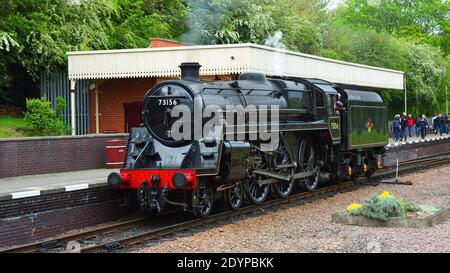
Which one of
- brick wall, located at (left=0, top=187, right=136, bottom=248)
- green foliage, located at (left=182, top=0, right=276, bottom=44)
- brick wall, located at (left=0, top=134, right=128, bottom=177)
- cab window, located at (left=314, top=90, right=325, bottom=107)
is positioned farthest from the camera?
green foliage, located at (left=182, top=0, right=276, bottom=44)

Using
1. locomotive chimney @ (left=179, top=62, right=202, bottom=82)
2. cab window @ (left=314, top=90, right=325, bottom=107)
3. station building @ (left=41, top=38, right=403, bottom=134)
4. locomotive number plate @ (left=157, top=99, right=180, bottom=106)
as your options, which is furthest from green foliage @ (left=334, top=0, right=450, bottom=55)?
locomotive number plate @ (left=157, top=99, right=180, bottom=106)

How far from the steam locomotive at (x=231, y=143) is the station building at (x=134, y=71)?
354cm

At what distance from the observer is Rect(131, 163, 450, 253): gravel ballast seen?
8.93 metres

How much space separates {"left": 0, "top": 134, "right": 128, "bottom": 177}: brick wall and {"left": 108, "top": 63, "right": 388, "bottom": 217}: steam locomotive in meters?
3.63

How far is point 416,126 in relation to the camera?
1380 inches

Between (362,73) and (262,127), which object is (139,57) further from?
(362,73)

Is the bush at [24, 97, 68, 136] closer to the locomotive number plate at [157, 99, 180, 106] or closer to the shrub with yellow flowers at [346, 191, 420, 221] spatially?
the locomotive number plate at [157, 99, 180, 106]

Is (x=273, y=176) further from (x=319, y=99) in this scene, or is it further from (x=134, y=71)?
(x=134, y=71)

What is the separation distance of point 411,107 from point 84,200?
37722mm

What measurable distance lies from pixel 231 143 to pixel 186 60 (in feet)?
27.7

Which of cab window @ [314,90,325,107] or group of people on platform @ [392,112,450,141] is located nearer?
cab window @ [314,90,325,107]

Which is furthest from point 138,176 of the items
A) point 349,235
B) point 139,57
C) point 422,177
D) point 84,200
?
point 422,177

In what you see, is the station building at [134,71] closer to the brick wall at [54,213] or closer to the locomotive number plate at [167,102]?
the locomotive number plate at [167,102]

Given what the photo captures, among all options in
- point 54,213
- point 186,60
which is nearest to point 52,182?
point 54,213
